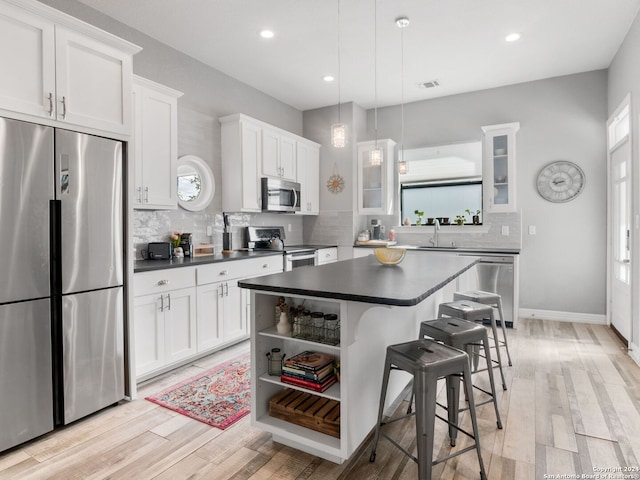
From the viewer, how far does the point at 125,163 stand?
269cm

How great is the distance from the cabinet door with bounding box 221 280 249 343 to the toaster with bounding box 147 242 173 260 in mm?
625

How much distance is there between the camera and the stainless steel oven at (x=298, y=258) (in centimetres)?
461

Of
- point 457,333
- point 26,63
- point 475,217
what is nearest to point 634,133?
point 475,217

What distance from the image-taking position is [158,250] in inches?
142

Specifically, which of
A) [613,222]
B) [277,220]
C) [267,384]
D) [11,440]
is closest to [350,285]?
[267,384]

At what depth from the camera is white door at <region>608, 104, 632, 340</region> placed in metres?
3.80

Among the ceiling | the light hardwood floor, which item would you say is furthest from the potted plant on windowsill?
the light hardwood floor

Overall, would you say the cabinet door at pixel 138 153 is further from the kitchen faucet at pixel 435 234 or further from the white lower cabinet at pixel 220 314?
the kitchen faucet at pixel 435 234

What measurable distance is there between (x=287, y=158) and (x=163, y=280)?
8.81 feet

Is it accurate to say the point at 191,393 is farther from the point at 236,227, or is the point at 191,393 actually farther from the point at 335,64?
the point at 335,64

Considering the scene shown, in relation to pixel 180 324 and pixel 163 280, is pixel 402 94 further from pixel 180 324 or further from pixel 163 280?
pixel 180 324

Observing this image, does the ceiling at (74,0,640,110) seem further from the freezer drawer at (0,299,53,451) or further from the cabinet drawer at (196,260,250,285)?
the freezer drawer at (0,299,53,451)

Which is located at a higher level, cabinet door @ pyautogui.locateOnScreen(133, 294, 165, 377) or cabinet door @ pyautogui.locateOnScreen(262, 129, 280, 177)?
cabinet door @ pyautogui.locateOnScreen(262, 129, 280, 177)

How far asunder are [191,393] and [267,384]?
928 mm
